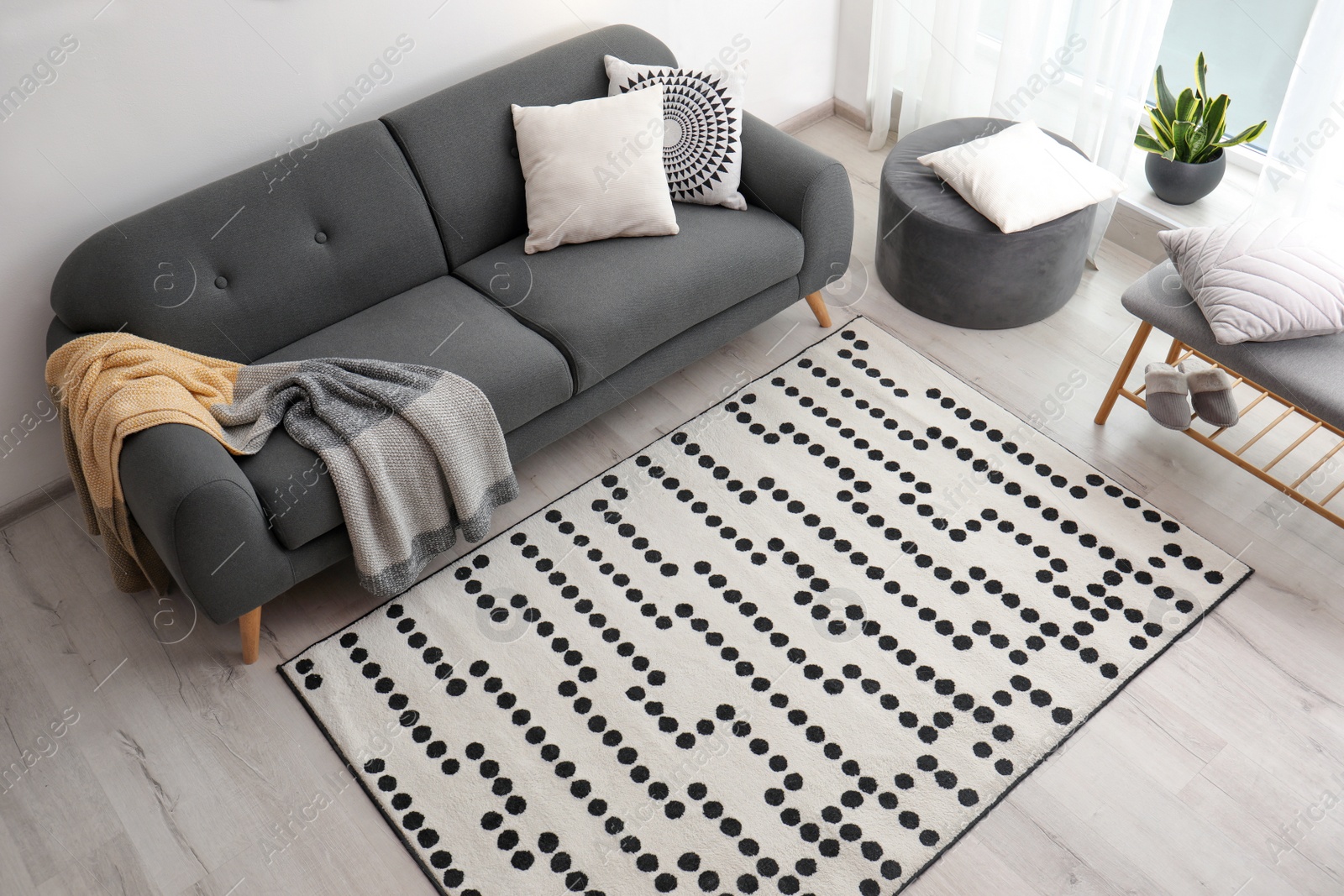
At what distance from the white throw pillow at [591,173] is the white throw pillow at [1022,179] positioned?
0.87m

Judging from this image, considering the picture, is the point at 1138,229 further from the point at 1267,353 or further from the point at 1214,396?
the point at 1267,353

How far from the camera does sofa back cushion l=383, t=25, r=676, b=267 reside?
9.27 feet

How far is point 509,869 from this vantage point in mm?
2100

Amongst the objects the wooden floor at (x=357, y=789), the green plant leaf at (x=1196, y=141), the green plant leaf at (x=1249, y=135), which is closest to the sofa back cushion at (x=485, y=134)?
the wooden floor at (x=357, y=789)

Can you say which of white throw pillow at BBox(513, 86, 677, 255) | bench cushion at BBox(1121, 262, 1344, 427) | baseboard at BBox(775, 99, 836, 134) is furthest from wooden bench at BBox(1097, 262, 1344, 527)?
baseboard at BBox(775, 99, 836, 134)

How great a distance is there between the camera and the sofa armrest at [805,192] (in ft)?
9.61

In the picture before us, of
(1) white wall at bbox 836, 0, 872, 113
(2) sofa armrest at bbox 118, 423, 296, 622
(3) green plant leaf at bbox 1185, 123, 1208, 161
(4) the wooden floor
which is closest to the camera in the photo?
(4) the wooden floor

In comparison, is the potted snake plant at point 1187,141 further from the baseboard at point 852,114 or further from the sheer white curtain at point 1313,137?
the baseboard at point 852,114

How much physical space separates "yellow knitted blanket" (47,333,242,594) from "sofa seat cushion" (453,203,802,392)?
796 millimetres

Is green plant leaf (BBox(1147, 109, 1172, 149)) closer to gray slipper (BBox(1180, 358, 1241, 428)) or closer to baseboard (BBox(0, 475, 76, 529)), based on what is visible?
gray slipper (BBox(1180, 358, 1241, 428))

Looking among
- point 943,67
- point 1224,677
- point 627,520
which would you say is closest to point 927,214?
point 943,67

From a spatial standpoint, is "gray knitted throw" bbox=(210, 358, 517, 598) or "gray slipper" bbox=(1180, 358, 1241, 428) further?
"gray slipper" bbox=(1180, 358, 1241, 428)

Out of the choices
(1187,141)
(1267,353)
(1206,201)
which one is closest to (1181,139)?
(1187,141)

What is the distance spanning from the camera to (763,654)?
242cm
